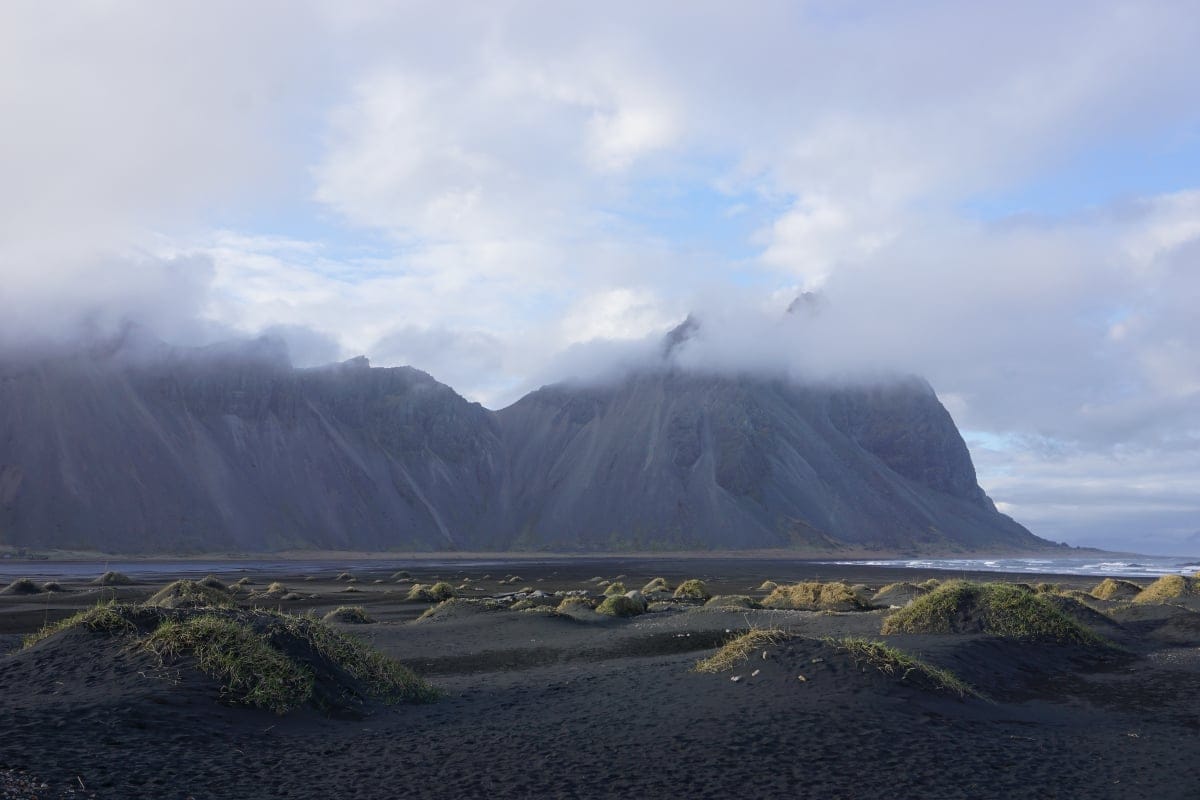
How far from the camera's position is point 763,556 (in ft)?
536

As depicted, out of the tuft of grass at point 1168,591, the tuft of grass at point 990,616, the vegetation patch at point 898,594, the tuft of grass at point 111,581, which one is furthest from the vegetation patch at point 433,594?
the tuft of grass at point 1168,591

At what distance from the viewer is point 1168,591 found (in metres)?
50.5

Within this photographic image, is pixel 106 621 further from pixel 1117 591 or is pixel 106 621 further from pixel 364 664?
pixel 1117 591

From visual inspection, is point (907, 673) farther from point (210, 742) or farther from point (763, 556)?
point (763, 556)

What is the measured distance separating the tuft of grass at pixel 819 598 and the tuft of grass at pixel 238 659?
32.2m

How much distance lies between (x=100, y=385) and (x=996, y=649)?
14677 centimetres

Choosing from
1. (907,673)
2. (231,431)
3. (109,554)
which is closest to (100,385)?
(231,431)

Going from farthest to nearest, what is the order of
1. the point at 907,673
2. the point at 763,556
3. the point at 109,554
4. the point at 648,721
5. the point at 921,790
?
1. the point at 763,556
2. the point at 109,554
3. the point at 907,673
4. the point at 648,721
5. the point at 921,790

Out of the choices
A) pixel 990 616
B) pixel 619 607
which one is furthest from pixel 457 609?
pixel 990 616

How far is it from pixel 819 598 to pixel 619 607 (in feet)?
41.8

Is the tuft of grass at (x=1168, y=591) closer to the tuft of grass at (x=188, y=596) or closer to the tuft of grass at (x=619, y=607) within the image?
the tuft of grass at (x=619, y=607)

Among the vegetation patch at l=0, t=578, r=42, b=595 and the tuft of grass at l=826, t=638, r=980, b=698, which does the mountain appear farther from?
the tuft of grass at l=826, t=638, r=980, b=698

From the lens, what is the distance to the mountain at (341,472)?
12419cm

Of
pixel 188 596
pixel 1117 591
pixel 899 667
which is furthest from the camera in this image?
pixel 1117 591
